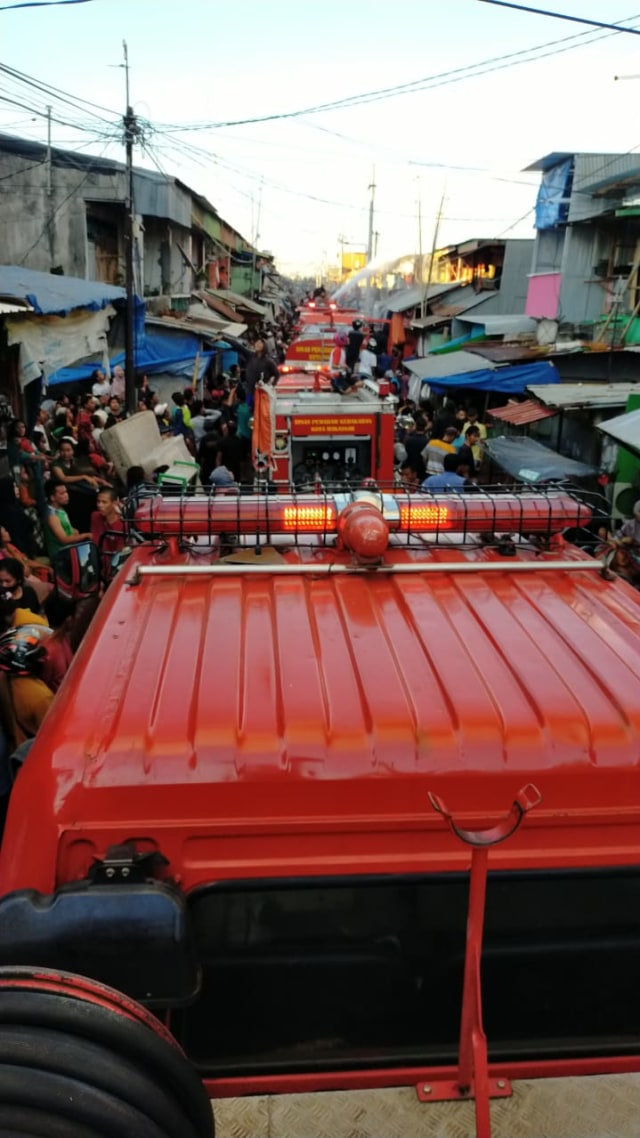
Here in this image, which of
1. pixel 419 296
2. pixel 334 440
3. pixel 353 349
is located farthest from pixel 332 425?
pixel 419 296

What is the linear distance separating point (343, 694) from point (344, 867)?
0.44 meters

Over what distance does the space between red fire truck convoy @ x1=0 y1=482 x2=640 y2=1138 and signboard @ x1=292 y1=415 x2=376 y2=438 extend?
809cm

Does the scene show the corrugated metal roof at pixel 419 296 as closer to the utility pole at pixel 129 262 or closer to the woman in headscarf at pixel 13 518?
the utility pole at pixel 129 262

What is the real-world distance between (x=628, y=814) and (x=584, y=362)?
15869 mm

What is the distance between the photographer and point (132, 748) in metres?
1.83

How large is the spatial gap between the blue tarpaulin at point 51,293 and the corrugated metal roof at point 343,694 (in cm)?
979

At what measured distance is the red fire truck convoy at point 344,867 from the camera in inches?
65.7

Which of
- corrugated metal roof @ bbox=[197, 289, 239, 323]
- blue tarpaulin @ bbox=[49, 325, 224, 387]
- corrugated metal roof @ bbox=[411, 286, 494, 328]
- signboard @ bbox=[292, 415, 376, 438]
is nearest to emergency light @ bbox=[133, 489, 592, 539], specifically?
signboard @ bbox=[292, 415, 376, 438]

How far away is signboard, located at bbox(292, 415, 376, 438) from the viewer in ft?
33.0

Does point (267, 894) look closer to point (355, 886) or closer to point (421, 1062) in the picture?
point (355, 886)

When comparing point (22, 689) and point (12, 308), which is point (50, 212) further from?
point (22, 689)

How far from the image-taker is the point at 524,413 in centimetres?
1288

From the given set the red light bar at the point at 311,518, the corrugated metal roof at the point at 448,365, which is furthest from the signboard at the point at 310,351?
the red light bar at the point at 311,518

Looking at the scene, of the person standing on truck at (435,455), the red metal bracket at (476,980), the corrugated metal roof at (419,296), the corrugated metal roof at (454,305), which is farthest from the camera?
the corrugated metal roof at (419,296)
